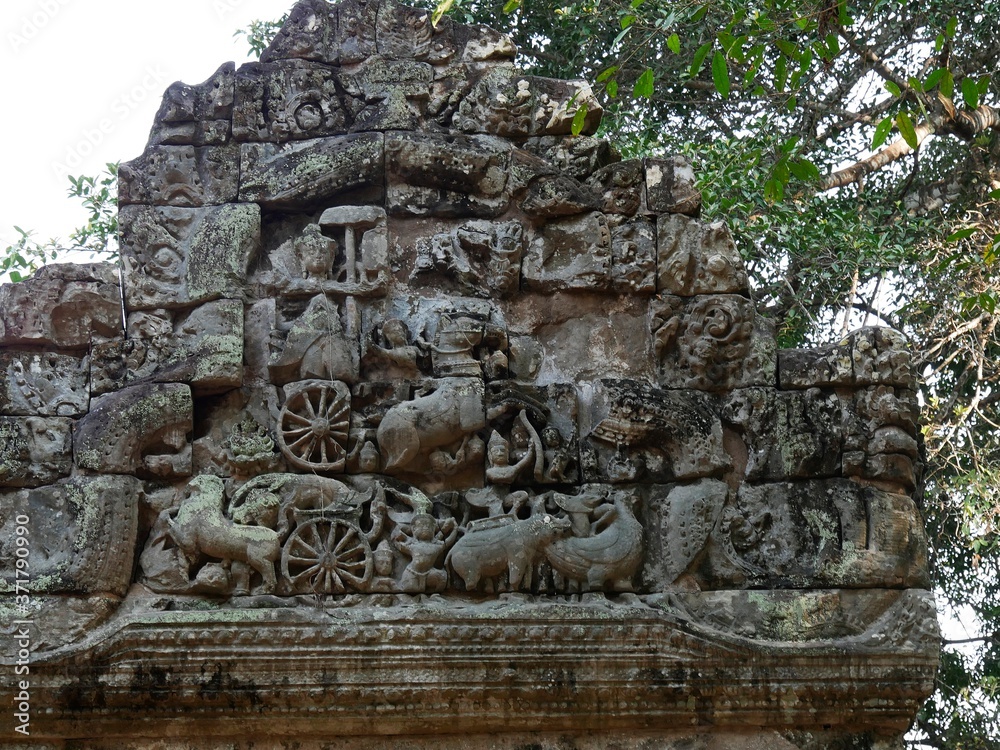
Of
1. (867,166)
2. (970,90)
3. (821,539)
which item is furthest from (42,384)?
(867,166)

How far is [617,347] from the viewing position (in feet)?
23.8

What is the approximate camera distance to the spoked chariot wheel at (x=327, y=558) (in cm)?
660

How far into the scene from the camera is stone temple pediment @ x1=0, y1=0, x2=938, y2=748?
21.2ft

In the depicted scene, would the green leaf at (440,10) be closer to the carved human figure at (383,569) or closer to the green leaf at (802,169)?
the green leaf at (802,169)

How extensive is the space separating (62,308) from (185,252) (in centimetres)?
66

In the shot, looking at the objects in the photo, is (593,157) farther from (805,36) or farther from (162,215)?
(805,36)

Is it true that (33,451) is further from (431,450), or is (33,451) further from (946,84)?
(946,84)

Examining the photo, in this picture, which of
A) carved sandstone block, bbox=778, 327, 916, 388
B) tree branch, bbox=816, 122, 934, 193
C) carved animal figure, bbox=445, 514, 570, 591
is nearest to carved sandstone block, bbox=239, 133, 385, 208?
carved animal figure, bbox=445, 514, 570, 591

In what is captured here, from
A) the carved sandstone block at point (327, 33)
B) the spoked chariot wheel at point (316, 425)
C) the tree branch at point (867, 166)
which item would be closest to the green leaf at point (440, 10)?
the carved sandstone block at point (327, 33)

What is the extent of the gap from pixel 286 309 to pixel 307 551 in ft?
4.21

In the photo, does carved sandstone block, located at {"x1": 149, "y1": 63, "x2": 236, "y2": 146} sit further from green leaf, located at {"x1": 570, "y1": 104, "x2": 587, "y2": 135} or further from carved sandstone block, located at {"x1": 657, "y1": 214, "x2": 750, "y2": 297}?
carved sandstone block, located at {"x1": 657, "y1": 214, "x2": 750, "y2": 297}

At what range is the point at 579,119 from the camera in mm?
7262

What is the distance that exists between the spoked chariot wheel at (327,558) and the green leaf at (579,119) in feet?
7.61

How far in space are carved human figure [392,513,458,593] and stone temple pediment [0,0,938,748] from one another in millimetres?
15
